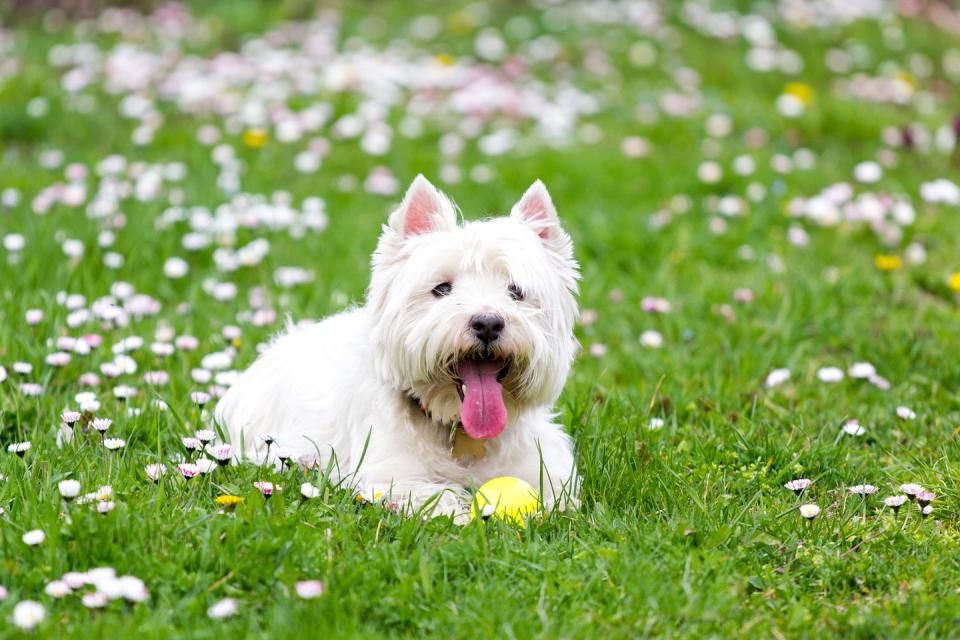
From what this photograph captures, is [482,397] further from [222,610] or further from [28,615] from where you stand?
[28,615]

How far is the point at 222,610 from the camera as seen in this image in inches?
121

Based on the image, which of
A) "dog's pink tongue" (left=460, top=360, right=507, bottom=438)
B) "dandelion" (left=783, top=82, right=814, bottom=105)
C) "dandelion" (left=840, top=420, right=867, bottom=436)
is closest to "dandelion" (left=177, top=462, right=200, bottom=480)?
"dog's pink tongue" (left=460, top=360, right=507, bottom=438)

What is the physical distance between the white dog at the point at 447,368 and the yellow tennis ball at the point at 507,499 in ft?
0.26

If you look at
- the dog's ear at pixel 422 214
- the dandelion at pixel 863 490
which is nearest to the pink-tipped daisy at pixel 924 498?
the dandelion at pixel 863 490

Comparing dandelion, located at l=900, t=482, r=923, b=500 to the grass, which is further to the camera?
dandelion, located at l=900, t=482, r=923, b=500

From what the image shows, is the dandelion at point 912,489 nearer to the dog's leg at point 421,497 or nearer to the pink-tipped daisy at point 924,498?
the pink-tipped daisy at point 924,498

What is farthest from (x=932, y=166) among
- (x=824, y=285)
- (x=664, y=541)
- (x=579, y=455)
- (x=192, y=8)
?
(x=192, y=8)

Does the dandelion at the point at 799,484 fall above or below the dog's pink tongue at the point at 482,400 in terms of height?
below

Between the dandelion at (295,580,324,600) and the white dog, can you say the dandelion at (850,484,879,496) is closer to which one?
the white dog

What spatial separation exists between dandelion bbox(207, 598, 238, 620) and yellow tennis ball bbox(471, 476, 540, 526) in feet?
2.87

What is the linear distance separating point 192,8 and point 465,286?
9.70 m

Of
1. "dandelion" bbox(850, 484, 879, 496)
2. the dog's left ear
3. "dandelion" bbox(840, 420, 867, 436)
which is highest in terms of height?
the dog's left ear

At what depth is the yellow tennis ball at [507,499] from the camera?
375cm

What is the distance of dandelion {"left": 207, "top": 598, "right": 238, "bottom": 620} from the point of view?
3.08 m
